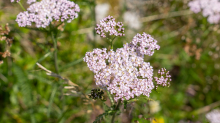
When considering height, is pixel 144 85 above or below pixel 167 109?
above

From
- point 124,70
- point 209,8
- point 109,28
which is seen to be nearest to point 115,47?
point 109,28

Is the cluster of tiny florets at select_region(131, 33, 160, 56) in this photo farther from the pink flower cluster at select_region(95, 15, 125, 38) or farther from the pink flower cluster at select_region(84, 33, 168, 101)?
the pink flower cluster at select_region(95, 15, 125, 38)

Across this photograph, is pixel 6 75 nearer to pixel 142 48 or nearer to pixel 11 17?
→ pixel 11 17

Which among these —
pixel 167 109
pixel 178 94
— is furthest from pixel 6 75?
pixel 178 94

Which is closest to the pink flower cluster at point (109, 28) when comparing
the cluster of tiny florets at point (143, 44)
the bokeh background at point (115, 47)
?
the cluster of tiny florets at point (143, 44)

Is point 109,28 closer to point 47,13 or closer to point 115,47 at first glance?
point 47,13

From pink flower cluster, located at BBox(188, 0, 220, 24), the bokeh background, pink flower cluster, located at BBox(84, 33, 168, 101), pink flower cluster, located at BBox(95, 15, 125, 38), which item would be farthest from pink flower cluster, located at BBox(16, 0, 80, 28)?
pink flower cluster, located at BBox(188, 0, 220, 24)
